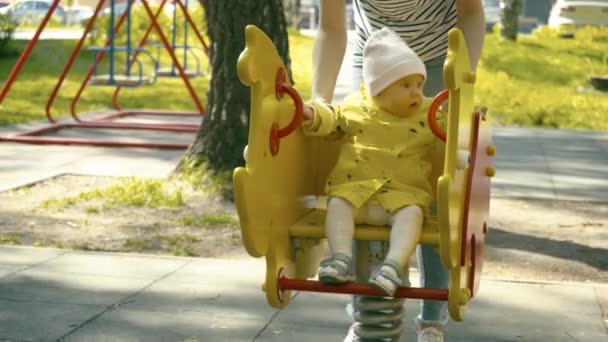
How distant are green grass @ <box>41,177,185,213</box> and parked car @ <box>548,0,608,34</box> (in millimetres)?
21196

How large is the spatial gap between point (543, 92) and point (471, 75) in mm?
13354

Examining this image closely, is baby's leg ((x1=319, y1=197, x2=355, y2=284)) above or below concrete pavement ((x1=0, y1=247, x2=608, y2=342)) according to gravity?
above

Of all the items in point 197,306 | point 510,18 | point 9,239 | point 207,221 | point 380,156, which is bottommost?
point 510,18

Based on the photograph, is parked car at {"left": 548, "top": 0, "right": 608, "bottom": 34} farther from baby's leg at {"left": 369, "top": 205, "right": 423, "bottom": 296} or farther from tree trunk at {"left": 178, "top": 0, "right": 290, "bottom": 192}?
baby's leg at {"left": 369, "top": 205, "right": 423, "bottom": 296}

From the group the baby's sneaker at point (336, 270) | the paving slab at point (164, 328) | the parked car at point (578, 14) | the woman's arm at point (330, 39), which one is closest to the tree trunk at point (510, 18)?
the parked car at point (578, 14)

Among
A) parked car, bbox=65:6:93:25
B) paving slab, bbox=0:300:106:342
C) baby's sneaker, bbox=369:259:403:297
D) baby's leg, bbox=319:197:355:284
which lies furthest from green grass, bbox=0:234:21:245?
parked car, bbox=65:6:93:25

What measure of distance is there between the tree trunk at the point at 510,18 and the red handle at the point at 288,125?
21517mm

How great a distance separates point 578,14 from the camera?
29531 millimetres

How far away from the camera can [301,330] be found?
494 cm

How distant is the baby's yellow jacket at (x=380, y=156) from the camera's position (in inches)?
153

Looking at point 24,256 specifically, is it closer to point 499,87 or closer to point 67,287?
point 67,287

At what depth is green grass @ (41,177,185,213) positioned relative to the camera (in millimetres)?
8008

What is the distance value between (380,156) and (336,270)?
459 millimetres

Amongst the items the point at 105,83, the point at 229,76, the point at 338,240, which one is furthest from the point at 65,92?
the point at 338,240
